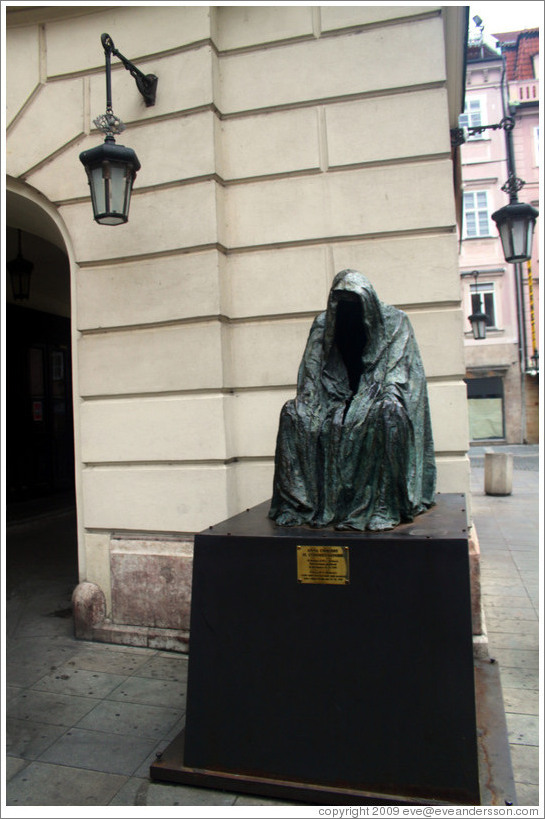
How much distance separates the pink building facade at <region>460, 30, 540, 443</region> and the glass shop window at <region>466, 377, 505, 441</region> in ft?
0.13

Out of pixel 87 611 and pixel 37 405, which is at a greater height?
pixel 37 405

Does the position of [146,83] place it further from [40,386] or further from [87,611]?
[40,386]

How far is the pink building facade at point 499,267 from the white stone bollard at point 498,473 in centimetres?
1299

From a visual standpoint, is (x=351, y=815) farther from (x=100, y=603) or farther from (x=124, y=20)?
(x=124, y=20)

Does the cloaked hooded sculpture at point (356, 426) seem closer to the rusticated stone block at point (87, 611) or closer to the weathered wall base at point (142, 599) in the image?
the weathered wall base at point (142, 599)

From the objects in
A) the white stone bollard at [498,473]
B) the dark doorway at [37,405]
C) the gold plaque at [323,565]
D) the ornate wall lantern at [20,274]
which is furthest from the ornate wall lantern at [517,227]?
the dark doorway at [37,405]

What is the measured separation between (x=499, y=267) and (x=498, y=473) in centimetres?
1517

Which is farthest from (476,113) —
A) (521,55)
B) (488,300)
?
(488,300)

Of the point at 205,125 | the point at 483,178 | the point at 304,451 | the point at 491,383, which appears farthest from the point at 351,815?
the point at 483,178

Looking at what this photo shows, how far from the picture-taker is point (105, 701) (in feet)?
12.2

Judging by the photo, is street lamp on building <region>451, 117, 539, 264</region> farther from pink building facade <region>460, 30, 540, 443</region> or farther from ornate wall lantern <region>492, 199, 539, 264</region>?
pink building facade <region>460, 30, 540, 443</region>

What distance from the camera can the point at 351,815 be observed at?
255 cm

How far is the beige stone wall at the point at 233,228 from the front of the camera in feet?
14.8

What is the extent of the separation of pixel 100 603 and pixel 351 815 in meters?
2.90
